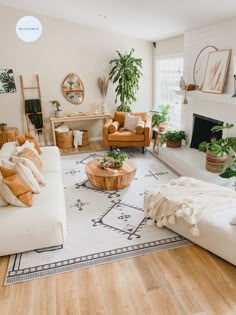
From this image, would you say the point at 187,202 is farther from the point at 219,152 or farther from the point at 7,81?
the point at 7,81

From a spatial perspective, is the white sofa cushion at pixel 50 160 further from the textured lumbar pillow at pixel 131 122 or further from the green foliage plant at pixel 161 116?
the green foliage plant at pixel 161 116

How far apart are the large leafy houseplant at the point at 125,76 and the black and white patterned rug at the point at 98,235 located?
2.53m

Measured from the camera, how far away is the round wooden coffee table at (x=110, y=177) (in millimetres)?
3539

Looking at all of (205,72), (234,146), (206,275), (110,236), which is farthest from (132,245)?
(205,72)

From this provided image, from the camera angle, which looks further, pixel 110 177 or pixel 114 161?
pixel 114 161

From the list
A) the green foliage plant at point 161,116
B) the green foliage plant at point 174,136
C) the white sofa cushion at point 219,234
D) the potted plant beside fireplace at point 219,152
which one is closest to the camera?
the white sofa cushion at point 219,234

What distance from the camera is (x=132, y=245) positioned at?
256 cm

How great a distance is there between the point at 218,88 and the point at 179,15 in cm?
117

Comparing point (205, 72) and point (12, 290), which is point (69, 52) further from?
point (12, 290)

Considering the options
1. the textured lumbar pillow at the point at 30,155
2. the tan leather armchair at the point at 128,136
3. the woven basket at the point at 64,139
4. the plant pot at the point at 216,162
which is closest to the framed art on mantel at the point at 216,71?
the plant pot at the point at 216,162

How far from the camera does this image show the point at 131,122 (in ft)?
17.5

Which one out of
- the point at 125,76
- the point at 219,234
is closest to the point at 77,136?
the point at 125,76

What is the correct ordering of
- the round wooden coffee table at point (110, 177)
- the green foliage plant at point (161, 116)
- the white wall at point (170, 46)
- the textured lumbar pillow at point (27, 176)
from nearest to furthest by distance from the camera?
the textured lumbar pillow at point (27, 176) → the round wooden coffee table at point (110, 177) → the white wall at point (170, 46) → the green foliage plant at point (161, 116)

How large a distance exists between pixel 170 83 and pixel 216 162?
274 centimetres
